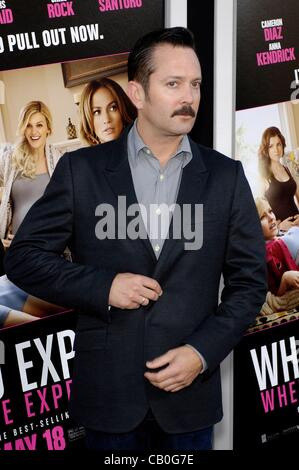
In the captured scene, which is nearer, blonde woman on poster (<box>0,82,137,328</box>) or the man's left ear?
the man's left ear

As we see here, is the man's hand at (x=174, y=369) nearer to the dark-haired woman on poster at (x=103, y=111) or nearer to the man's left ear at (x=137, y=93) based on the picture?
the man's left ear at (x=137, y=93)

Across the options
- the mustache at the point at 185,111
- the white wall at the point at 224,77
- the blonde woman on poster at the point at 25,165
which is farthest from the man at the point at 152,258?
the white wall at the point at 224,77

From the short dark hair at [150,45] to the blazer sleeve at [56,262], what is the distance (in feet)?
0.90

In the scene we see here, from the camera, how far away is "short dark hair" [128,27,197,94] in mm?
1788

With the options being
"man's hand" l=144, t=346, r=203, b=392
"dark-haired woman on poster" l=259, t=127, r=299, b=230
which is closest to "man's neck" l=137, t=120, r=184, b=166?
"man's hand" l=144, t=346, r=203, b=392

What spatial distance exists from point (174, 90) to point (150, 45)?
13 centimetres

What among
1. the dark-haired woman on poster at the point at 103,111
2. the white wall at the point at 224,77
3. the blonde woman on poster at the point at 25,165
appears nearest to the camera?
the blonde woman on poster at the point at 25,165

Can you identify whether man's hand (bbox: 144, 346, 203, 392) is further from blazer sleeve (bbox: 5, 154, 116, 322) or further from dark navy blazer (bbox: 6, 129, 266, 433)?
blazer sleeve (bbox: 5, 154, 116, 322)

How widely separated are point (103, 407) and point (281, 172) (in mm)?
1513

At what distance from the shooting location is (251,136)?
2.91 metres

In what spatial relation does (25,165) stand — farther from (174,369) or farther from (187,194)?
(174,369)

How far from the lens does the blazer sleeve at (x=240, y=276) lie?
1.76 metres

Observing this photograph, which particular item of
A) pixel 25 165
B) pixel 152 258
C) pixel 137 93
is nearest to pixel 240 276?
pixel 152 258
